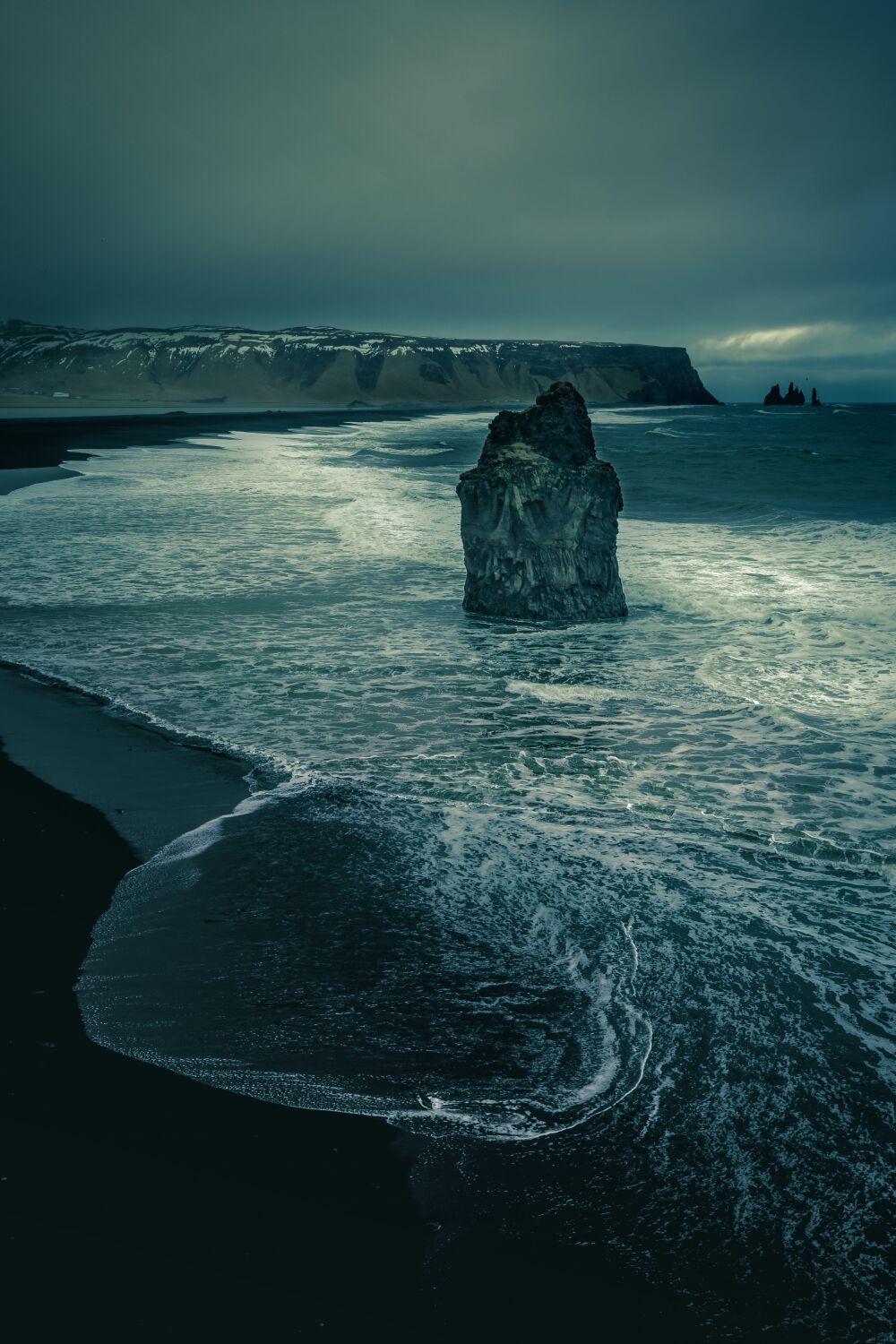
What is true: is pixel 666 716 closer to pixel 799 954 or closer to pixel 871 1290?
pixel 799 954

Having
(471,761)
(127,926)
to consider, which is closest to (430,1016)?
(127,926)

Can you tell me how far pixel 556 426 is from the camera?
33.9 ft

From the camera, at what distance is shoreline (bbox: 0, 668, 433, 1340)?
6.66 feet

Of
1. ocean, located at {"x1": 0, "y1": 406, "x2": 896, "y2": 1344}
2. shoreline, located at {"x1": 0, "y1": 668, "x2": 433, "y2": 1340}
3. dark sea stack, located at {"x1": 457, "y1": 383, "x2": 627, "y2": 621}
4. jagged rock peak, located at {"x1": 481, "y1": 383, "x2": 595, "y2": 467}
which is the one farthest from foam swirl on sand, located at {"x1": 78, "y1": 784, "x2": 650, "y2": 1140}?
jagged rock peak, located at {"x1": 481, "y1": 383, "x2": 595, "y2": 467}

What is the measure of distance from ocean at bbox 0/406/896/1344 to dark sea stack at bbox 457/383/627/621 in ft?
1.61

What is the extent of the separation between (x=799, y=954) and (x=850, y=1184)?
1.21 metres

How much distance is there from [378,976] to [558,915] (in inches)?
33.6

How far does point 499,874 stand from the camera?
4.22 metres

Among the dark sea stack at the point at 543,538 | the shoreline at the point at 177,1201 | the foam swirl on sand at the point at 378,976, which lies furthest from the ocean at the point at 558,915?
the dark sea stack at the point at 543,538

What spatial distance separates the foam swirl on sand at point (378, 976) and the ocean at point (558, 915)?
0.04ft

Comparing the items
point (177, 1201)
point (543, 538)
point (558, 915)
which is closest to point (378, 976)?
point (558, 915)

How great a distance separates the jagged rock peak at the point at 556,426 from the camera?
33.7 feet

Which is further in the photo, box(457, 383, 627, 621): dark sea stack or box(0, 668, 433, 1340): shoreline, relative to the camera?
box(457, 383, 627, 621): dark sea stack

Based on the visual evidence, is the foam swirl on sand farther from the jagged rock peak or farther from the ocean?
the jagged rock peak
